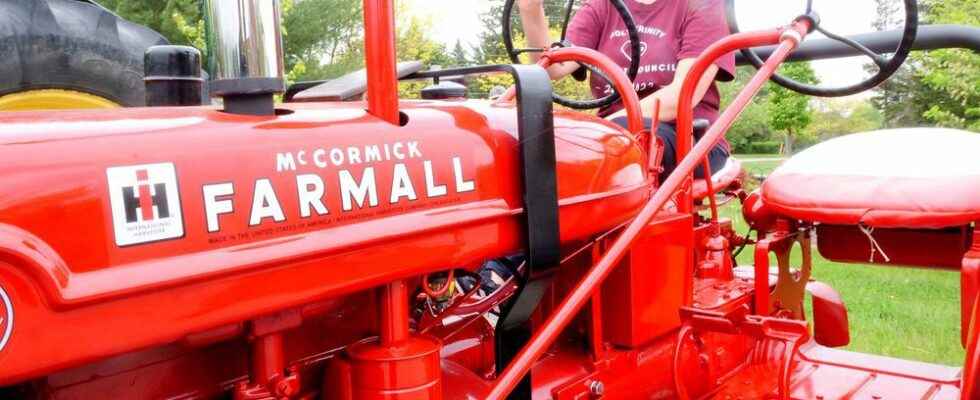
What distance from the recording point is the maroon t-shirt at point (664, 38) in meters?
2.86

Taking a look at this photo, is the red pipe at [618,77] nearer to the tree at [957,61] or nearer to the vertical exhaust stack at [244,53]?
the vertical exhaust stack at [244,53]

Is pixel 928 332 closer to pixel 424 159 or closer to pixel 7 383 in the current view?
pixel 424 159

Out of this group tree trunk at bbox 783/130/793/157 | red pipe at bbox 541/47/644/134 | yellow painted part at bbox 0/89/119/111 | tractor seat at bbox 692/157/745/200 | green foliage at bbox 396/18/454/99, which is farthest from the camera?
tree trunk at bbox 783/130/793/157

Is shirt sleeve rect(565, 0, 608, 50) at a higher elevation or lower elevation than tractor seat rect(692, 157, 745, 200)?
higher

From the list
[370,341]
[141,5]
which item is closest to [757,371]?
[370,341]

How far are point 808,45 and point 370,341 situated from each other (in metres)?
2.00

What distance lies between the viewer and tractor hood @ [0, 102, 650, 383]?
95 centimetres

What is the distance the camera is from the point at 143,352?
1.35m

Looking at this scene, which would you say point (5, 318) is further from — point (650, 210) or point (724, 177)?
point (724, 177)

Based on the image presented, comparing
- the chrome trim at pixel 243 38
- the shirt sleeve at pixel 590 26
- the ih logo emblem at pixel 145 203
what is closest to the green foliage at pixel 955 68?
the shirt sleeve at pixel 590 26

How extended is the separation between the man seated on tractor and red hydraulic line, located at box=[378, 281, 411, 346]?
1.35 meters

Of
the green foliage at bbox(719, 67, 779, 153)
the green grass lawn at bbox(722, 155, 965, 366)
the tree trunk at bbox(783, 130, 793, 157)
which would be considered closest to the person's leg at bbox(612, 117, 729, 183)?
the green grass lawn at bbox(722, 155, 965, 366)

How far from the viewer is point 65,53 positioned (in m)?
3.02

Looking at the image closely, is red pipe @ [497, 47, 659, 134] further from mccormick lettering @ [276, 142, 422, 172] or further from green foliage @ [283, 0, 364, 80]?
green foliage @ [283, 0, 364, 80]
